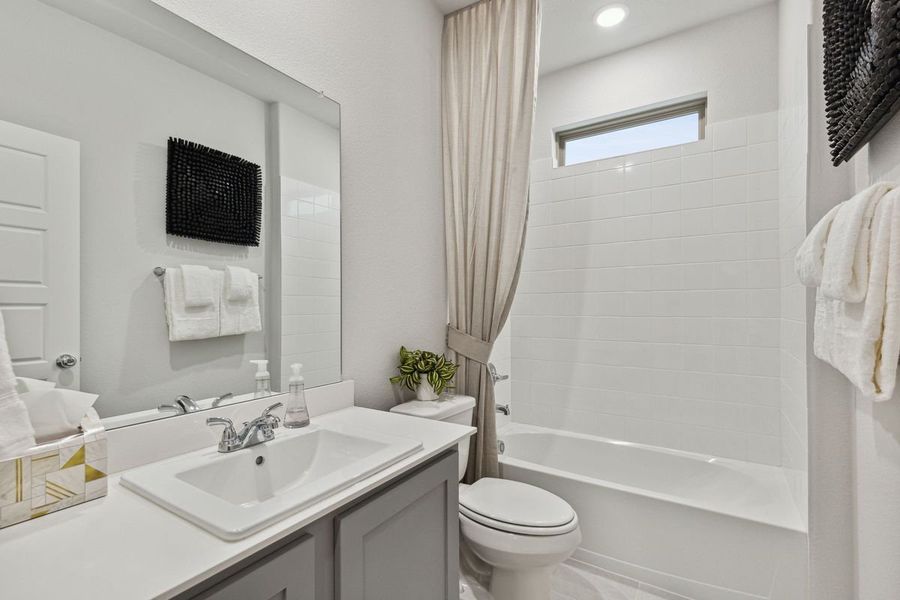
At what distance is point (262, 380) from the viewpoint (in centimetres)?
133

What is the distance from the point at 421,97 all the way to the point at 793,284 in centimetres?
190

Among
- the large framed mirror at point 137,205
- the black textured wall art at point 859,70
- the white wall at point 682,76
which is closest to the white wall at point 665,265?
the white wall at point 682,76

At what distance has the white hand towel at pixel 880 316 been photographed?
717 millimetres

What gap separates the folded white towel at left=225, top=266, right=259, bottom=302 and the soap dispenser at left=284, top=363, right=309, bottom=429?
288mm

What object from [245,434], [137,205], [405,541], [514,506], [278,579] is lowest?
[514,506]

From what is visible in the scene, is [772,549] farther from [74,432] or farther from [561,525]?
[74,432]

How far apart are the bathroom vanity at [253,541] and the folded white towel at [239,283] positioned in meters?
0.32

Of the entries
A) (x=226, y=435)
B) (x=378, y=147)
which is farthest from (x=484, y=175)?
(x=226, y=435)

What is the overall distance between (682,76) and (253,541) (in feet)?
9.47

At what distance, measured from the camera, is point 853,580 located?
3.49 ft

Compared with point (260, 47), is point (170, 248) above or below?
below

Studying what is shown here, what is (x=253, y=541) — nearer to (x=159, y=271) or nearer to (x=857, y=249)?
(x=159, y=271)

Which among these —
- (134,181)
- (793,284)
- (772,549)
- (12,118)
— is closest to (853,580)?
(772,549)

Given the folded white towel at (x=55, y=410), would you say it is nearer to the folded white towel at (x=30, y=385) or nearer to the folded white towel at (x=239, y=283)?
the folded white towel at (x=30, y=385)
